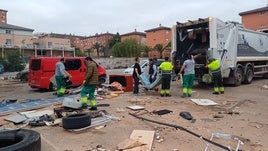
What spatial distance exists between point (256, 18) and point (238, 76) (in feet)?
146

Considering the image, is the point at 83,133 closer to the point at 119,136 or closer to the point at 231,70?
the point at 119,136

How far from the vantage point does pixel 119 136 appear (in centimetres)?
598

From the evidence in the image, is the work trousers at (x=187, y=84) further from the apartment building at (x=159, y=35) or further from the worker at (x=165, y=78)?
the apartment building at (x=159, y=35)

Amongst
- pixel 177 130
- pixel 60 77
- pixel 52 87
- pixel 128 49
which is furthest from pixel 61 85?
pixel 128 49

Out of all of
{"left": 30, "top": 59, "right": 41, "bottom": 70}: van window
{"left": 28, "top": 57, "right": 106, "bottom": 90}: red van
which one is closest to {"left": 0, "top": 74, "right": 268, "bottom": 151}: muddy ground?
{"left": 28, "top": 57, "right": 106, "bottom": 90}: red van

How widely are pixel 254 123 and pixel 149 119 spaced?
2.49 meters

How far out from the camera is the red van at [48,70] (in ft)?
45.9

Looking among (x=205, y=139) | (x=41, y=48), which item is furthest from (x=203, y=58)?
(x=41, y=48)

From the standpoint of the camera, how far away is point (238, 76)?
1445 cm

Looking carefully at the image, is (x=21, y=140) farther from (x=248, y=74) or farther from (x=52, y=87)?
(x=248, y=74)

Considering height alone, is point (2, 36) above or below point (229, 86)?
above

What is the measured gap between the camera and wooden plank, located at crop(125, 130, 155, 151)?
5.11 m

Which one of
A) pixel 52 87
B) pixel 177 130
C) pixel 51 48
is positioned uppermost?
pixel 51 48

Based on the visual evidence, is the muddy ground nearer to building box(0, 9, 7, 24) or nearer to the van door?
the van door
